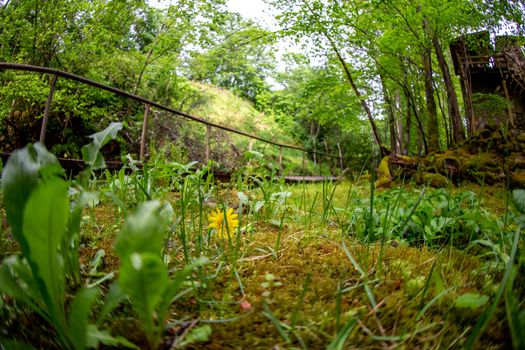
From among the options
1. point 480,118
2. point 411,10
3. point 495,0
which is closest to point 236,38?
point 411,10

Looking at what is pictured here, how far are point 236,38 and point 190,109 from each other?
7.92ft

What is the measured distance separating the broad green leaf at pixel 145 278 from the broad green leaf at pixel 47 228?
0.43 ft

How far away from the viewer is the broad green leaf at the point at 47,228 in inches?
18.0

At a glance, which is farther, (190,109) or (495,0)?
(190,109)

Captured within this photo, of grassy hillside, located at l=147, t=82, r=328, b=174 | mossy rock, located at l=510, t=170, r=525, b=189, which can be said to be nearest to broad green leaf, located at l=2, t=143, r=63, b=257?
grassy hillside, located at l=147, t=82, r=328, b=174

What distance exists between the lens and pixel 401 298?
2.41 ft

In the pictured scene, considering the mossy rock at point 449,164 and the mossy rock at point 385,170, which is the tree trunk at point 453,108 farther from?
the mossy rock at point 385,170

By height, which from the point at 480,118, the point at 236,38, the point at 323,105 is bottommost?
the point at 480,118

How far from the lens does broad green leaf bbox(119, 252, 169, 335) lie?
17.9 inches

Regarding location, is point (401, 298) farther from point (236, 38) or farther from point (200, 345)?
point (236, 38)

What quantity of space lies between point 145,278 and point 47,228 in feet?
0.59

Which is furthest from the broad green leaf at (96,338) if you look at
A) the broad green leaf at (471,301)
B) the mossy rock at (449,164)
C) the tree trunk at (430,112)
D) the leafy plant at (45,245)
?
the tree trunk at (430,112)

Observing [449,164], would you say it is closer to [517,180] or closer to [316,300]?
[517,180]

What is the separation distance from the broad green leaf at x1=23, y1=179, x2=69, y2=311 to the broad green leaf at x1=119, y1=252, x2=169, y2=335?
0.13 meters
